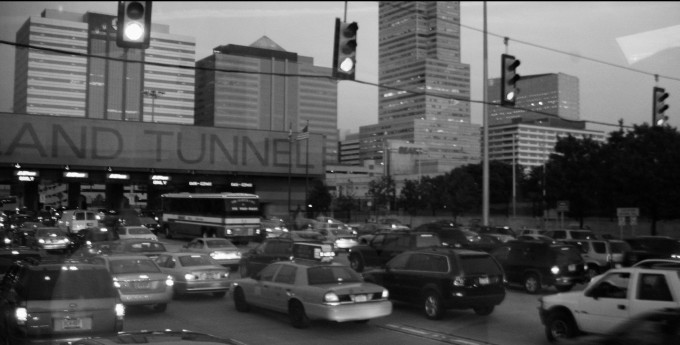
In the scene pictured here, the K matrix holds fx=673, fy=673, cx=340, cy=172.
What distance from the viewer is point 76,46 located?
395 ft

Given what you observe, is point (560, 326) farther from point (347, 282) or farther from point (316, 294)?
point (316, 294)

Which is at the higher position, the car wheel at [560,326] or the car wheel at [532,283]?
the car wheel at [560,326]

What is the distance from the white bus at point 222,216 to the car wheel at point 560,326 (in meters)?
29.8

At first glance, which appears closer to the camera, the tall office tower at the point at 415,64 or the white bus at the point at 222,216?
the tall office tower at the point at 415,64

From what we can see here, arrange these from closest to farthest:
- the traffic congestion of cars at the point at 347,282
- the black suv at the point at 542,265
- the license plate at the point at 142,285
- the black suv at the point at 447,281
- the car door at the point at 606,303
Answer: the traffic congestion of cars at the point at 347,282, the car door at the point at 606,303, the black suv at the point at 447,281, the license plate at the point at 142,285, the black suv at the point at 542,265

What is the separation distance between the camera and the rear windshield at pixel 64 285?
9391mm

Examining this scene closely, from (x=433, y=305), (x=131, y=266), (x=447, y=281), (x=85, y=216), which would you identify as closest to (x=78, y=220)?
(x=85, y=216)

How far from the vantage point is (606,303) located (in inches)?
420

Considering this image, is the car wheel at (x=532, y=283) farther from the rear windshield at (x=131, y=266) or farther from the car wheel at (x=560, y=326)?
the rear windshield at (x=131, y=266)

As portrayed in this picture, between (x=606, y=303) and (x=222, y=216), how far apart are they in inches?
1242

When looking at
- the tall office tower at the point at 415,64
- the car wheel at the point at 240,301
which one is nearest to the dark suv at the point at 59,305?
the car wheel at the point at 240,301

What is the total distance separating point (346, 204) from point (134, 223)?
36.5m

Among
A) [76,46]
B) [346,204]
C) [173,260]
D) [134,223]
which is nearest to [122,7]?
[173,260]

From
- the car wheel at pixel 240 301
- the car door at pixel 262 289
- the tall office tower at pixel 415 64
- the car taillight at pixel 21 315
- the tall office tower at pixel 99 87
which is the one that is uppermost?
the tall office tower at pixel 99 87
